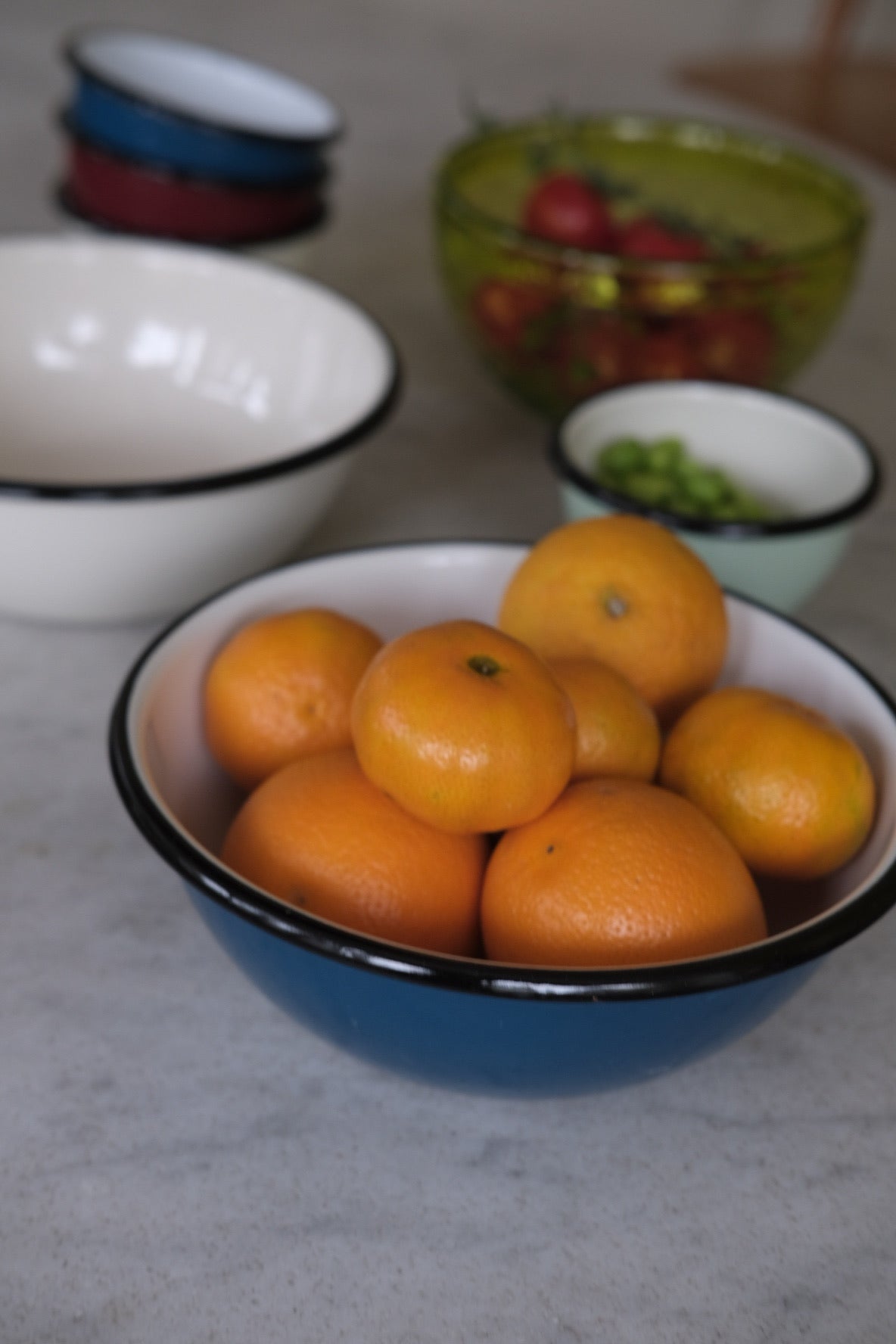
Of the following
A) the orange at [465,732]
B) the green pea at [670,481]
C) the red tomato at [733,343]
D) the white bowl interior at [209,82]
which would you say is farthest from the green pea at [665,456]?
the white bowl interior at [209,82]

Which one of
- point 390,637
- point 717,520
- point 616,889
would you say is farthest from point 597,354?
point 616,889

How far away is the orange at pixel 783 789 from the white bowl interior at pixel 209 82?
0.87 metres

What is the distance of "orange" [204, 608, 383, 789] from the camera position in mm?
595

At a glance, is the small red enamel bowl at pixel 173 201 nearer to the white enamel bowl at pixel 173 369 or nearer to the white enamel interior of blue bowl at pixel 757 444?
the white enamel bowl at pixel 173 369

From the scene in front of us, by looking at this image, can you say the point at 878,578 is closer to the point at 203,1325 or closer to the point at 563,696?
the point at 563,696

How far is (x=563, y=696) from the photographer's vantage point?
0.52m

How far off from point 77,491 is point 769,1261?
18.9 inches

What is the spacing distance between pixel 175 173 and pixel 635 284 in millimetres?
410

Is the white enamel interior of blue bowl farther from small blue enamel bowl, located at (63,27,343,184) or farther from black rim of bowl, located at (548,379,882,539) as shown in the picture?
small blue enamel bowl, located at (63,27,343,184)

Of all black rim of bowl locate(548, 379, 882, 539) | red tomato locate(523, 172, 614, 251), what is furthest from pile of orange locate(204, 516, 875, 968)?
red tomato locate(523, 172, 614, 251)

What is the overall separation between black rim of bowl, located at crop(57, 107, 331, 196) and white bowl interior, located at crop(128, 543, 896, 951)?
0.56 meters

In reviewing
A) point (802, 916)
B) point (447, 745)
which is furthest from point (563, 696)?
point (802, 916)

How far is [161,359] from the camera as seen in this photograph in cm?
101

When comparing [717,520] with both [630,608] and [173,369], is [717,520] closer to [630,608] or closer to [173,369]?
[630,608]
